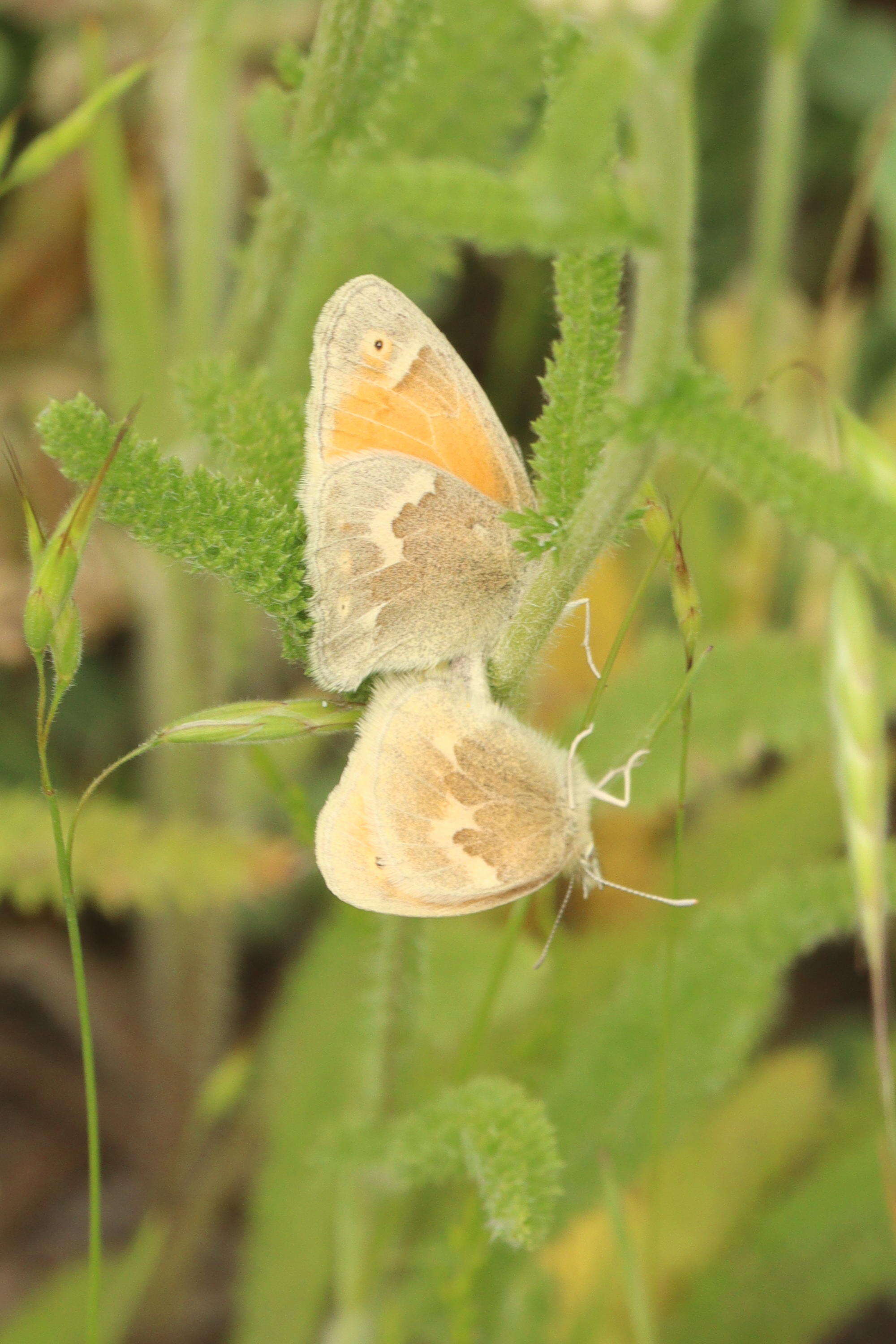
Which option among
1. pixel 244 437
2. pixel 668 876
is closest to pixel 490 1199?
pixel 244 437

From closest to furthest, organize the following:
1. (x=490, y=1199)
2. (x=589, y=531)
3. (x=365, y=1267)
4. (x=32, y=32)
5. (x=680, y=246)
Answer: (x=680, y=246) → (x=589, y=531) → (x=490, y=1199) → (x=365, y=1267) → (x=32, y=32)

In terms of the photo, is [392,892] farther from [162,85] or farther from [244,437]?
[162,85]

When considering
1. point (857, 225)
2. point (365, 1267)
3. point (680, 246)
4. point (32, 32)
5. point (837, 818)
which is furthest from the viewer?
point (32, 32)

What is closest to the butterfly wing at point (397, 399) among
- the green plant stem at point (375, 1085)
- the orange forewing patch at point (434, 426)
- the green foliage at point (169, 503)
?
the orange forewing patch at point (434, 426)

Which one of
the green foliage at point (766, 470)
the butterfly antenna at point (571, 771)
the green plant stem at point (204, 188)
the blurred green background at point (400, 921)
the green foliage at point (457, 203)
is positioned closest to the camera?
the green foliage at point (457, 203)

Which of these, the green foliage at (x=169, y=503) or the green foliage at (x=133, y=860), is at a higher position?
the green foliage at (x=169, y=503)

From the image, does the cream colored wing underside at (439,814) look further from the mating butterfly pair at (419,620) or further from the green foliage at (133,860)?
the green foliage at (133,860)

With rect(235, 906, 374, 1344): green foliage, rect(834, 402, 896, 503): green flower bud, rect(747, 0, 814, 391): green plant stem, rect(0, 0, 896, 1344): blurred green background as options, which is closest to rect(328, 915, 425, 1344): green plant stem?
rect(0, 0, 896, 1344): blurred green background

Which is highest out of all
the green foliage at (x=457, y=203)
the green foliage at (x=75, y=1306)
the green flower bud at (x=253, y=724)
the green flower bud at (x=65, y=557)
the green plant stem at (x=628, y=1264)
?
the green foliage at (x=457, y=203)

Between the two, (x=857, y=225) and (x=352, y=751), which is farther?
(x=857, y=225)
